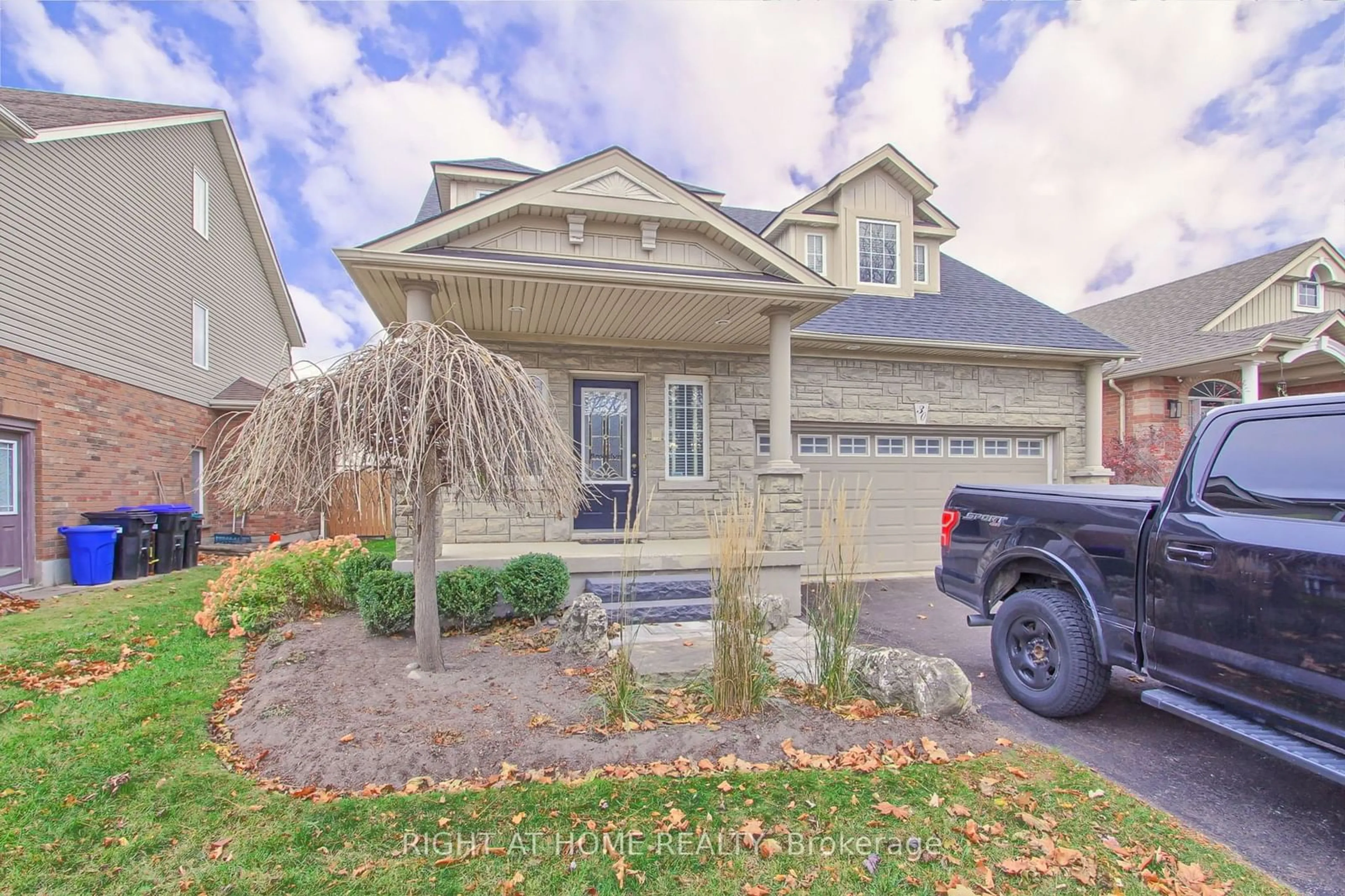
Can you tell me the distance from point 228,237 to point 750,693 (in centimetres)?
1581

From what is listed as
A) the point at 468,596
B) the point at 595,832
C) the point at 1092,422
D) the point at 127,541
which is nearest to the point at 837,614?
the point at 595,832

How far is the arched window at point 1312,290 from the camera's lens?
1293cm

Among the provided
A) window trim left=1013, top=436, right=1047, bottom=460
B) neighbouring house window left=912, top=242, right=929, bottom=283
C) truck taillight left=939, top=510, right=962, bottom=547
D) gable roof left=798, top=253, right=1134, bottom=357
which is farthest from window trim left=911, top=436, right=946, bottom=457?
truck taillight left=939, top=510, right=962, bottom=547

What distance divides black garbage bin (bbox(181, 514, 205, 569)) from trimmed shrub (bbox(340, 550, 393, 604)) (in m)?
5.63

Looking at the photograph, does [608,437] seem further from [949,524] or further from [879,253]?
[879,253]

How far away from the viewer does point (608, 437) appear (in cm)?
833

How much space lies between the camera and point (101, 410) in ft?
31.3

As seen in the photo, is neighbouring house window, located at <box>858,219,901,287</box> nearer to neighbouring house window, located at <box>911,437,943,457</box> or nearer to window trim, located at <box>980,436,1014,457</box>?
neighbouring house window, located at <box>911,437,943,457</box>

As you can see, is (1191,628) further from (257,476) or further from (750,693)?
(257,476)

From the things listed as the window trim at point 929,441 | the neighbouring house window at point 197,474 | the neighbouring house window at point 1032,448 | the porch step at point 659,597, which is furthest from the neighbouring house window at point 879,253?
the neighbouring house window at point 197,474

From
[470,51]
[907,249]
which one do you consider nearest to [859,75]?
[907,249]

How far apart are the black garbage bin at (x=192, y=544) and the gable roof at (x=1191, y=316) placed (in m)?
15.1

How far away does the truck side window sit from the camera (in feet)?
8.88

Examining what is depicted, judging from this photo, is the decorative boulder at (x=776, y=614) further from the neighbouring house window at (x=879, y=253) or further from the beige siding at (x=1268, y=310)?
the beige siding at (x=1268, y=310)
